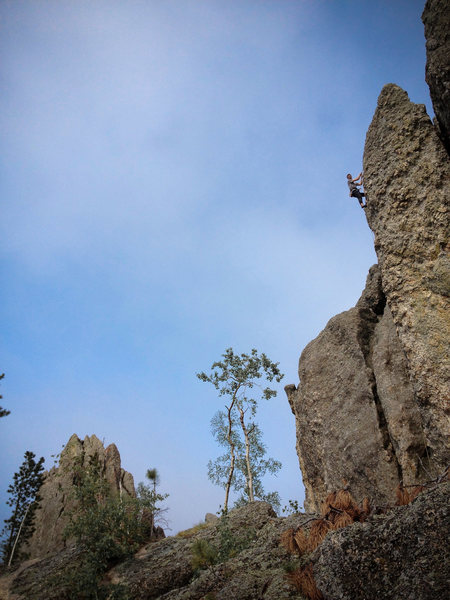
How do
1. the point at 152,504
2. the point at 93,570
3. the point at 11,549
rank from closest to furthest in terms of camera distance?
the point at 93,570 < the point at 152,504 < the point at 11,549

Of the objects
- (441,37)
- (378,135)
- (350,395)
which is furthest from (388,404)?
(441,37)

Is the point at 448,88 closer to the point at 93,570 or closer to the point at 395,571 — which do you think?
the point at 395,571

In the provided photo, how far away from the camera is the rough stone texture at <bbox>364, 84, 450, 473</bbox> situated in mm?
10102

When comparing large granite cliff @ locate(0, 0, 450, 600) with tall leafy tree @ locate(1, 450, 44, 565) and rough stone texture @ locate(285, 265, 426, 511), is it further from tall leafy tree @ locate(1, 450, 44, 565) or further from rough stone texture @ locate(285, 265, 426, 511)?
tall leafy tree @ locate(1, 450, 44, 565)

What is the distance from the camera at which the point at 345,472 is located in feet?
46.6

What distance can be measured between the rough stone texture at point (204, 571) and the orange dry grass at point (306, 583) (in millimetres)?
153

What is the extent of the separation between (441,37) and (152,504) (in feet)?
92.0

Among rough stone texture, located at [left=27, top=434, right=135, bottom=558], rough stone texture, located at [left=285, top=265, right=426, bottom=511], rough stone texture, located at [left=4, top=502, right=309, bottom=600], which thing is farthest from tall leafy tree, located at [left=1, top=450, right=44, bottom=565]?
rough stone texture, located at [left=285, top=265, right=426, bottom=511]

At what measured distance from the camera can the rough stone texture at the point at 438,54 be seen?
10.1 meters

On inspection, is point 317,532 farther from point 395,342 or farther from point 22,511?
point 22,511

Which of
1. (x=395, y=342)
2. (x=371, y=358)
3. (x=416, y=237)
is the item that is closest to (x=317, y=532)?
(x=371, y=358)

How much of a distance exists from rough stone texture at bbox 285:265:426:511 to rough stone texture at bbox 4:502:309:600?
2631 millimetres

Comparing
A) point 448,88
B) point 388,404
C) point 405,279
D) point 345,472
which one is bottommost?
point 345,472

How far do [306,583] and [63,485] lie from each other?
3945 centimetres
